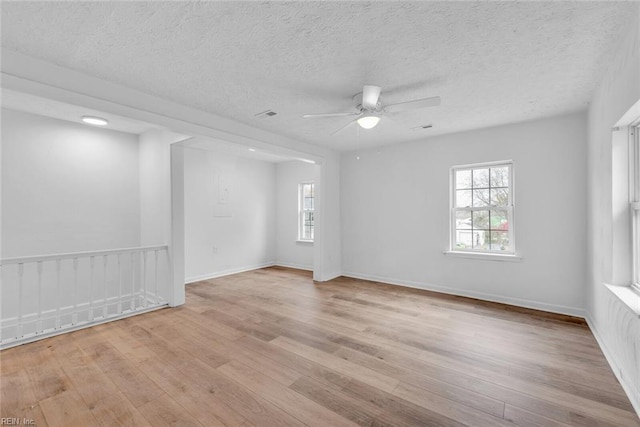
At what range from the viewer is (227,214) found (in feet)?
19.1

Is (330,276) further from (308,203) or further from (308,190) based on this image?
(308,190)

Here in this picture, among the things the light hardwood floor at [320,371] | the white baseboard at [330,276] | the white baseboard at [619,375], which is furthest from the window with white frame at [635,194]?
the white baseboard at [330,276]

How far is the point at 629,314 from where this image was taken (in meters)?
1.94

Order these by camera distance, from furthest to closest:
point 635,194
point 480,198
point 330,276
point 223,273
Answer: point 223,273, point 330,276, point 480,198, point 635,194

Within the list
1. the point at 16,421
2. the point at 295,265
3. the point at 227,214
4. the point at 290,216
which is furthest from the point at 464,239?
the point at 16,421

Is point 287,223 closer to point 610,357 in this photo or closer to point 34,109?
point 34,109

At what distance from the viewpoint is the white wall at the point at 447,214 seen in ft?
11.5

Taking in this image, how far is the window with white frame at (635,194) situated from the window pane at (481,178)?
193 centimetres

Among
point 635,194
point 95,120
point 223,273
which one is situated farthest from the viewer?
point 223,273

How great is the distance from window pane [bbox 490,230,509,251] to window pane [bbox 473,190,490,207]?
0.44 meters

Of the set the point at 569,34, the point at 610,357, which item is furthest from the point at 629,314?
the point at 569,34

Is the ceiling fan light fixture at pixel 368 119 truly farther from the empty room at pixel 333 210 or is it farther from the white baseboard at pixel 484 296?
the white baseboard at pixel 484 296

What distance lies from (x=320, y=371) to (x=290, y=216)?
4.68 m

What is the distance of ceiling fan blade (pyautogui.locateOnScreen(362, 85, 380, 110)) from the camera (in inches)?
98.1
